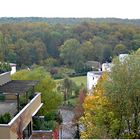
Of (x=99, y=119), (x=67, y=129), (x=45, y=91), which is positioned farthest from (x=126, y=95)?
(x=67, y=129)

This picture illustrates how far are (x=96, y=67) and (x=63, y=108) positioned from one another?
105ft

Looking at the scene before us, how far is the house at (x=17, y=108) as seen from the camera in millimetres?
16438

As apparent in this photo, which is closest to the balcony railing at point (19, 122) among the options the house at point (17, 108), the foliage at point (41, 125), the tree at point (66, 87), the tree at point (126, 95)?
the house at point (17, 108)

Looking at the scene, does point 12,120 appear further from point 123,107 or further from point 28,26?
point 28,26

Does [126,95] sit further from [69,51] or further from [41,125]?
[69,51]

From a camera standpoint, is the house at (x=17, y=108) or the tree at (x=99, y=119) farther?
the tree at (x=99, y=119)

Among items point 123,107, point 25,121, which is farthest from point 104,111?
point 25,121

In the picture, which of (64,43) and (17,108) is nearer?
(17,108)

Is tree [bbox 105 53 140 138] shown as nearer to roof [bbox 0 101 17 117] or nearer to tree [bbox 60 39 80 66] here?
roof [bbox 0 101 17 117]

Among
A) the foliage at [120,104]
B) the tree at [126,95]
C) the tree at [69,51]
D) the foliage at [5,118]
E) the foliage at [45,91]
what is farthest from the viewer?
the tree at [69,51]

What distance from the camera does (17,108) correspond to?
19.2 metres

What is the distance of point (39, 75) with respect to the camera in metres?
34.2

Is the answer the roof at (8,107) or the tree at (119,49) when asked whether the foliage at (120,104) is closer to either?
the roof at (8,107)

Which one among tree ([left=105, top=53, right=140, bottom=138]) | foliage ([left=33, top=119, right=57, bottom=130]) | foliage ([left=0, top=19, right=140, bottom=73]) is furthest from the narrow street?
foliage ([left=0, top=19, right=140, bottom=73])
